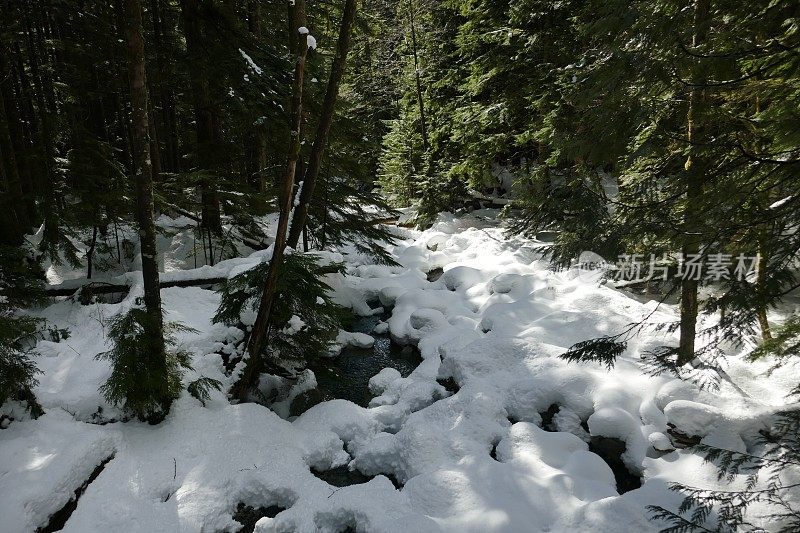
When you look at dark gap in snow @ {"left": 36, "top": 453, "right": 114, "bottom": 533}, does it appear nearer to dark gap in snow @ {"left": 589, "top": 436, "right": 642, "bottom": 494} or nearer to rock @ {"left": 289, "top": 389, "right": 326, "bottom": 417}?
rock @ {"left": 289, "top": 389, "right": 326, "bottom": 417}

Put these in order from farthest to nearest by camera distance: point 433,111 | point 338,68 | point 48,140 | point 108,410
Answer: point 433,111 → point 48,140 → point 338,68 → point 108,410

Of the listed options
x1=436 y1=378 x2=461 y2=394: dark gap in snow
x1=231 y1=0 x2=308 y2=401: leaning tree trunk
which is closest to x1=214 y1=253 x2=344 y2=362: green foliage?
x1=231 y1=0 x2=308 y2=401: leaning tree trunk

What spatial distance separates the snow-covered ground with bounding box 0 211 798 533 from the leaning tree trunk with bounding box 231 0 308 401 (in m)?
0.57

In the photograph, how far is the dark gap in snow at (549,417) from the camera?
236 inches

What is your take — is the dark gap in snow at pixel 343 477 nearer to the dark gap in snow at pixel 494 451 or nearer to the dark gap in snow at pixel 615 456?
the dark gap in snow at pixel 494 451

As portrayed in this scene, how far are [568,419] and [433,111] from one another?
16133 mm

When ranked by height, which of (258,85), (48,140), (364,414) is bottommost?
(364,414)

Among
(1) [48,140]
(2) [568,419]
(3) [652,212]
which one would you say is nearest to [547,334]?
(2) [568,419]

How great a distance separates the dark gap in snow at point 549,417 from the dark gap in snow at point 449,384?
1.42 m

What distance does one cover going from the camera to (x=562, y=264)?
453 centimetres

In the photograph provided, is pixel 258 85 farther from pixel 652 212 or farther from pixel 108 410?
pixel 652 212

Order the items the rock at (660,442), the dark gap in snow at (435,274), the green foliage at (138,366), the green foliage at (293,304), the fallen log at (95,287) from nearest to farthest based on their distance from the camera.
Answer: the green foliage at (138,366) < the rock at (660,442) < the green foliage at (293,304) < the fallen log at (95,287) < the dark gap in snow at (435,274)

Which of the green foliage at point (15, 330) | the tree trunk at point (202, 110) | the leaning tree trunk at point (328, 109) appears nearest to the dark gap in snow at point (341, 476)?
the green foliage at point (15, 330)

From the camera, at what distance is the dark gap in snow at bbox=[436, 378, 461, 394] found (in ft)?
22.9
